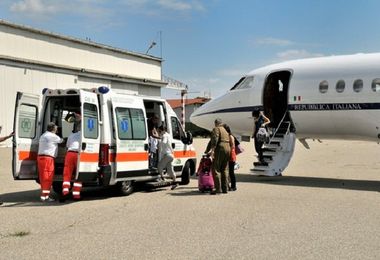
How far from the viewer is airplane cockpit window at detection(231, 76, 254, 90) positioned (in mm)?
16859

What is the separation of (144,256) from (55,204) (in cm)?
506

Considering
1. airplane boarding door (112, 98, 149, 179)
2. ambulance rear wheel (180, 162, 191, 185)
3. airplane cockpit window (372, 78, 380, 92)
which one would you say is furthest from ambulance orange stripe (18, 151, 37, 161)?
airplane cockpit window (372, 78, 380, 92)

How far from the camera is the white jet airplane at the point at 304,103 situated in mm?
14312

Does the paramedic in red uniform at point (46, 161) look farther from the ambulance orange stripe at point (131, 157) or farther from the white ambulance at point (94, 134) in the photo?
the ambulance orange stripe at point (131, 157)

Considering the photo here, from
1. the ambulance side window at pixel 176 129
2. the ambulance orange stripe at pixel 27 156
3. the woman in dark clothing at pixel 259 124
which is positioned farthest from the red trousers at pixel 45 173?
the woman in dark clothing at pixel 259 124

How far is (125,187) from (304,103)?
6.30 meters

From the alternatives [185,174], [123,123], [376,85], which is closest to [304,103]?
[376,85]

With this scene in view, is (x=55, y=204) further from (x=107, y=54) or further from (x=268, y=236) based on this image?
(x=107, y=54)

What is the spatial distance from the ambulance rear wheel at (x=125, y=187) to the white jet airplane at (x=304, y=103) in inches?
170

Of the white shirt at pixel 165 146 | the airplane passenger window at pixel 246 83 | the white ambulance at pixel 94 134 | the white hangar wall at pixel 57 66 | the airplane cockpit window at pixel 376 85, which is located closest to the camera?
the white ambulance at pixel 94 134

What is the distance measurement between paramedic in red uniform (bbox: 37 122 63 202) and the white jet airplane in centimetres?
622

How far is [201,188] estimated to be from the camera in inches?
490

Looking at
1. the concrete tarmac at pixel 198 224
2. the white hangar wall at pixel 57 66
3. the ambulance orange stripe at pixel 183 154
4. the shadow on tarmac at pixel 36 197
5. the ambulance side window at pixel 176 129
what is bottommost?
the concrete tarmac at pixel 198 224

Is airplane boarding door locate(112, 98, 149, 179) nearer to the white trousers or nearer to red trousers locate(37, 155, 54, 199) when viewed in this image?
the white trousers
